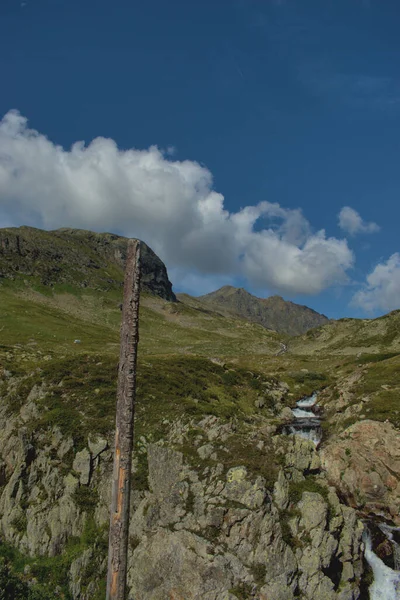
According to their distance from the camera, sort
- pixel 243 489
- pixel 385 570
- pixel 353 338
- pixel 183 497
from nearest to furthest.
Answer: pixel 243 489, pixel 183 497, pixel 385 570, pixel 353 338

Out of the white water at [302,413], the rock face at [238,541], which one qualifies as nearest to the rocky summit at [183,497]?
the rock face at [238,541]

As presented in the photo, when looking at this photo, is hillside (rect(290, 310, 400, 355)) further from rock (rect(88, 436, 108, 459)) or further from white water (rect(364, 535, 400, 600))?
rock (rect(88, 436, 108, 459))

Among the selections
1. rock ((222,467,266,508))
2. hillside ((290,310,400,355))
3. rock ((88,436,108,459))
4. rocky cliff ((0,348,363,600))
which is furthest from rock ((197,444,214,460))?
hillside ((290,310,400,355))

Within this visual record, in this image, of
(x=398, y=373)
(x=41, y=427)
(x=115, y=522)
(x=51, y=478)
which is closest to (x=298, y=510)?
(x=115, y=522)

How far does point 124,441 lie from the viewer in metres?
15.6

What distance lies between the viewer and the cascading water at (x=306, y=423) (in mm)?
47562

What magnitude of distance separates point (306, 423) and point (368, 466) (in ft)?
47.2

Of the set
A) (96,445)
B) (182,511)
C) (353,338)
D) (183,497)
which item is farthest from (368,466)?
(353,338)

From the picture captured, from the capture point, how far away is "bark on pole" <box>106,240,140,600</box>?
15586 millimetres

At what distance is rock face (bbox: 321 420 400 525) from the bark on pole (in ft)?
84.1

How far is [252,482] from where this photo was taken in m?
23.3

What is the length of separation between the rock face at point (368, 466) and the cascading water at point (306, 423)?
267 inches

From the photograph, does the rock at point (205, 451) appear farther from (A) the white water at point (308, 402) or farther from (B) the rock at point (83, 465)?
(A) the white water at point (308, 402)

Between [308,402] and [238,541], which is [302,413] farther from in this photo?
[238,541]
